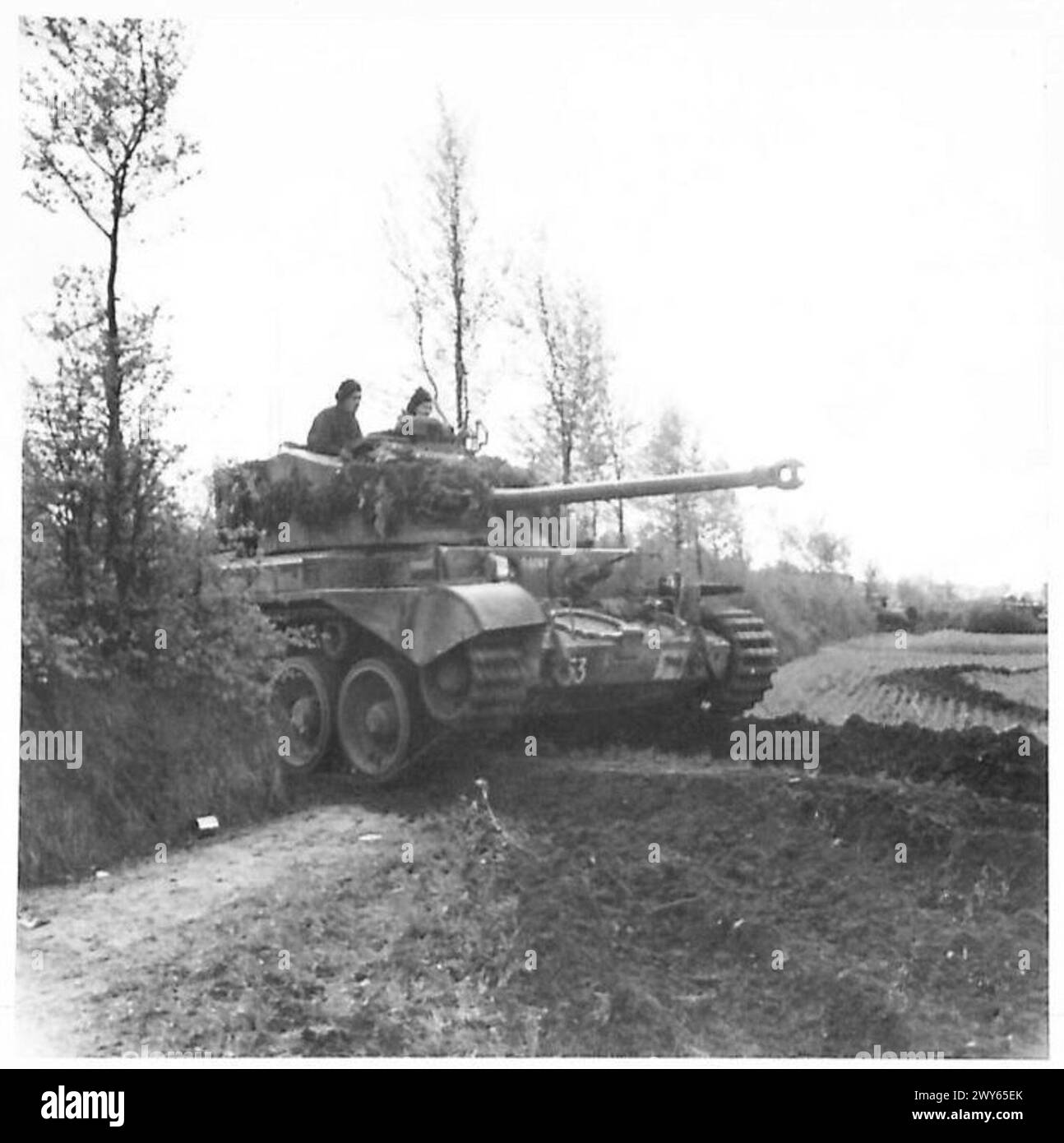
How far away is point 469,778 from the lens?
5281 mm

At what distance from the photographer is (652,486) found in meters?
5.52

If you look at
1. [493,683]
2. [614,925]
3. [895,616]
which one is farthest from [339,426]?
[614,925]

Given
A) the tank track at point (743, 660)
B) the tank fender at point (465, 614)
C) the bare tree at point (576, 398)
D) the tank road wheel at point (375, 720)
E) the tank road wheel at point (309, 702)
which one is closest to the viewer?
the bare tree at point (576, 398)

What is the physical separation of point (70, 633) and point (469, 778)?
1715 millimetres

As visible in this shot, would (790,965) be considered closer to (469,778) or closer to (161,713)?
(469,778)

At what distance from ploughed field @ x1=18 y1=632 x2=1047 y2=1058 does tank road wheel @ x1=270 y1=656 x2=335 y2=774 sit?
1.06 m

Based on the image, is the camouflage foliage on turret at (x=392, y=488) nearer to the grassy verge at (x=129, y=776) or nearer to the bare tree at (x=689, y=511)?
the bare tree at (x=689, y=511)

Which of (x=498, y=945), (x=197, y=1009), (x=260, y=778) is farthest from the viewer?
(x=260, y=778)

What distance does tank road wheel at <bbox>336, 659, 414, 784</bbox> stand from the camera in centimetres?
567

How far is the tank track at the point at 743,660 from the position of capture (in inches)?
245

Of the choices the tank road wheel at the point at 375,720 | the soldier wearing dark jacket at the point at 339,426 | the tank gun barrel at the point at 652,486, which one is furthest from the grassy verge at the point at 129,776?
the tank gun barrel at the point at 652,486

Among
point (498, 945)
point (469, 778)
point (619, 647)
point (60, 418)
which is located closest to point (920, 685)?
point (619, 647)
